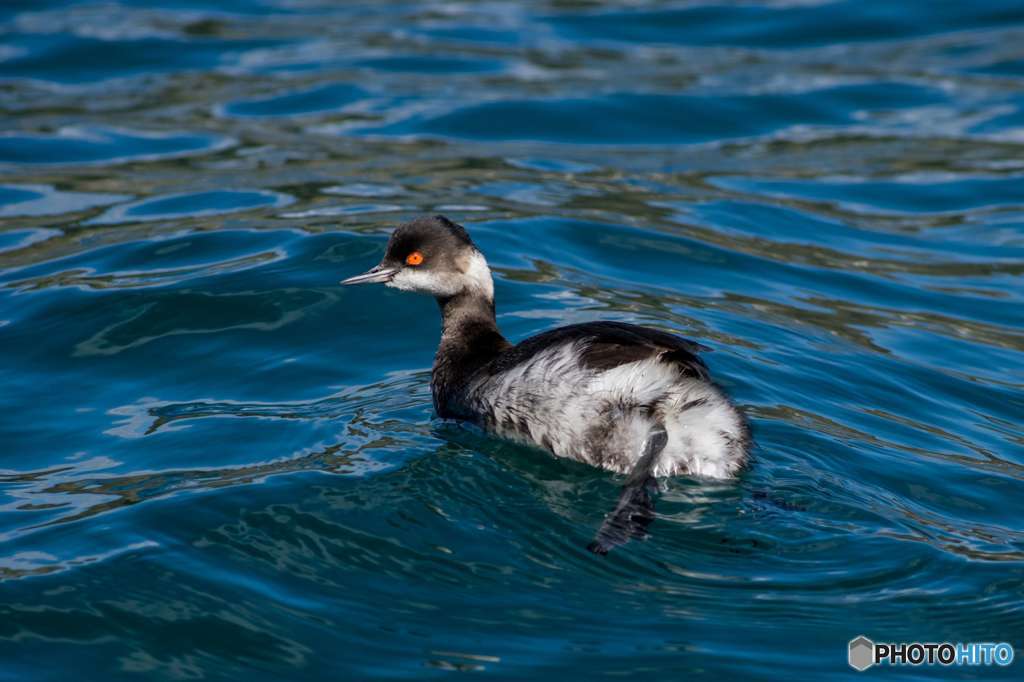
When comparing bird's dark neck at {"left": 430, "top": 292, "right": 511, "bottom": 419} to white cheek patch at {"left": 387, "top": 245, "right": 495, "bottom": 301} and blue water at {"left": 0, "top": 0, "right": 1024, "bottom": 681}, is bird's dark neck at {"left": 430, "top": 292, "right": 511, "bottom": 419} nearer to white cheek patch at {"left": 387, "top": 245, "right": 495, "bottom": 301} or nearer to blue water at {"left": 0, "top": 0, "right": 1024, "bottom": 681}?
white cheek patch at {"left": 387, "top": 245, "right": 495, "bottom": 301}

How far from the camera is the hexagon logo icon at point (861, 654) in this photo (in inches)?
170

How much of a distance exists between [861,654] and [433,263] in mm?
2938

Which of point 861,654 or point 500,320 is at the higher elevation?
point 500,320

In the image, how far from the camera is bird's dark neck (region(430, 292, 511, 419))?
6.14m

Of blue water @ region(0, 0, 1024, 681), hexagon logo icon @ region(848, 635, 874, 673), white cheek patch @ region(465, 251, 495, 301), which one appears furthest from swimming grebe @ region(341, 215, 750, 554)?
hexagon logo icon @ region(848, 635, 874, 673)

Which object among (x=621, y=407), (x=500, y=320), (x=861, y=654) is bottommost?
(x=861, y=654)

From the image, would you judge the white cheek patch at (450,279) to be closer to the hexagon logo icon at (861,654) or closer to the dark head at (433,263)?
the dark head at (433,263)

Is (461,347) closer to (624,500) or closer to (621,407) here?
(621,407)

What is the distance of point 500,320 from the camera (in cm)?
775

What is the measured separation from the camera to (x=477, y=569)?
477 centimetres

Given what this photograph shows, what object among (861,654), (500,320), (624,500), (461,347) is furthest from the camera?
(500,320)

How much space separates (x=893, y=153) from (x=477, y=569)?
7987mm

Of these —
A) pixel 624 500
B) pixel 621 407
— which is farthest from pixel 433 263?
pixel 624 500

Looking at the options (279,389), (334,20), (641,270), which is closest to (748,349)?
(641,270)
